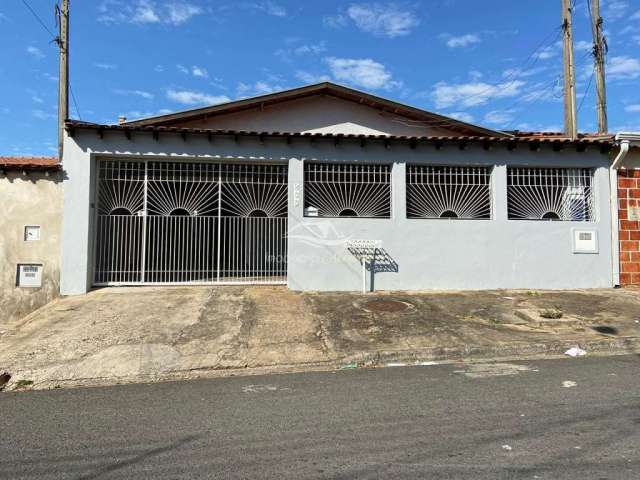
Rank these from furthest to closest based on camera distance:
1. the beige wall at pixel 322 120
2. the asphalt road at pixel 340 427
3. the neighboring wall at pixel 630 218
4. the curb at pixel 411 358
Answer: the beige wall at pixel 322 120
the neighboring wall at pixel 630 218
the curb at pixel 411 358
the asphalt road at pixel 340 427

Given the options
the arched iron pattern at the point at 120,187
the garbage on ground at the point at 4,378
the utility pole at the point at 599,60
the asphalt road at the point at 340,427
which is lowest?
the garbage on ground at the point at 4,378

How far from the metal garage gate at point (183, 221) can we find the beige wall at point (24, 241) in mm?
832

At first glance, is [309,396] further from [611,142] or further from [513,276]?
[611,142]

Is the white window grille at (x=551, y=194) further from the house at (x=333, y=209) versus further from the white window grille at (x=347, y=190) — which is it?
the white window grille at (x=347, y=190)

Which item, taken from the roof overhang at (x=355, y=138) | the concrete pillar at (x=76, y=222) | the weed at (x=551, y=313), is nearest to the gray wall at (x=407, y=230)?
the concrete pillar at (x=76, y=222)

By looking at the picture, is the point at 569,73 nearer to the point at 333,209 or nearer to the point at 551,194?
the point at 551,194

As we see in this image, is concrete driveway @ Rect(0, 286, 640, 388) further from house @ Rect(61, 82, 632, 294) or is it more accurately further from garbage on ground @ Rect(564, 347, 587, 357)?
house @ Rect(61, 82, 632, 294)

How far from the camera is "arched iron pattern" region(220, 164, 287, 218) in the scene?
1012cm

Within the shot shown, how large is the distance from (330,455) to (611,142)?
34.0 feet

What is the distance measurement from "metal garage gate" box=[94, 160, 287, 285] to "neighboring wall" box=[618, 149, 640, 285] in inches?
304

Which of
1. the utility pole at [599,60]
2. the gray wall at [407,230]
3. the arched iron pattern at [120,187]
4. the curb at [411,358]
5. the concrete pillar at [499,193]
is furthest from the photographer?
the utility pole at [599,60]

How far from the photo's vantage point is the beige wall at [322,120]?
1177cm

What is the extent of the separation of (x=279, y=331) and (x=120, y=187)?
5.16 meters

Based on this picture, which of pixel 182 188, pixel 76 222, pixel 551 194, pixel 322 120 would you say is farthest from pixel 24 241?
pixel 551 194
